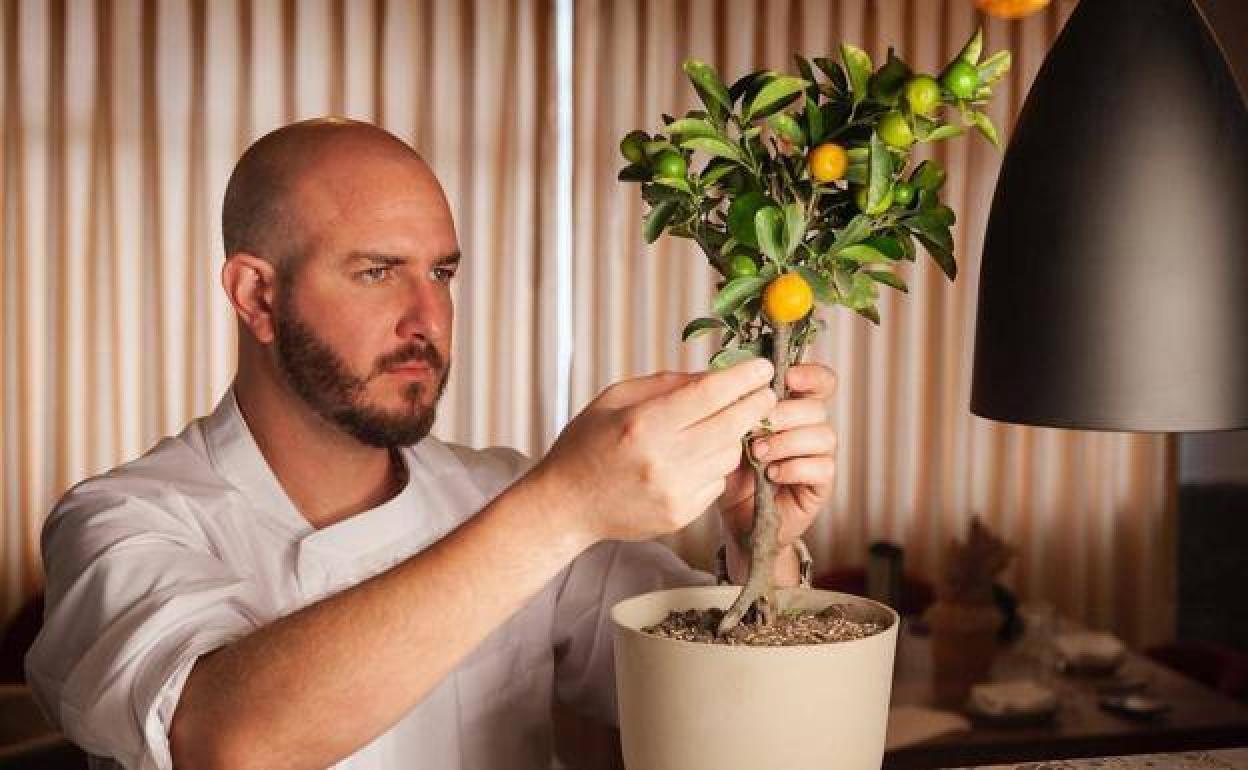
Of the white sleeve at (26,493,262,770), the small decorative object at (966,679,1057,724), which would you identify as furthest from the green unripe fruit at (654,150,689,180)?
the small decorative object at (966,679,1057,724)

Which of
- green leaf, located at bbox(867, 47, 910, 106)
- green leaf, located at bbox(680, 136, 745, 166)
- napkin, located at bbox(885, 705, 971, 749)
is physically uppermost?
green leaf, located at bbox(867, 47, 910, 106)

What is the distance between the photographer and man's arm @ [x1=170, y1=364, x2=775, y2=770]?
82cm

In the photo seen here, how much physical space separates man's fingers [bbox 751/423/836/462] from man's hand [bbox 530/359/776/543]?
0.24ft

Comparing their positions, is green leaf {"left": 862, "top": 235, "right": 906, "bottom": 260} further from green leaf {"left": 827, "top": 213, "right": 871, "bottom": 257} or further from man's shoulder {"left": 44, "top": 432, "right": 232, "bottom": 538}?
man's shoulder {"left": 44, "top": 432, "right": 232, "bottom": 538}

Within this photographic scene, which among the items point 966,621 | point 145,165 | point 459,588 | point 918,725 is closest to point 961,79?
point 459,588

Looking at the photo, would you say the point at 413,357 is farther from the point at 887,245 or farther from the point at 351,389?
the point at 887,245

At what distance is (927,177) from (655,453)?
0.86 ft

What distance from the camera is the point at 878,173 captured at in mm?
756

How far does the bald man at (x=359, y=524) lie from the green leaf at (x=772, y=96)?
0.56ft

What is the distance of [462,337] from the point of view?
13.5 ft

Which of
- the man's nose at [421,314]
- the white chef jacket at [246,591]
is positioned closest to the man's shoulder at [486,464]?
the white chef jacket at [246,591]

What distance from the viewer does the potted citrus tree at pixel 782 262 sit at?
766 millimetres

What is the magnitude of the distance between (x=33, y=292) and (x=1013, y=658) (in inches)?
121

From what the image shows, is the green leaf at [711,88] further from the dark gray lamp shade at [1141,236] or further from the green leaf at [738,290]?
the dark gray lamp shade at [1141,236]
